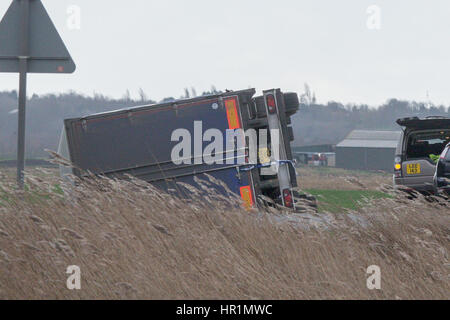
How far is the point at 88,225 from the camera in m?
6.33

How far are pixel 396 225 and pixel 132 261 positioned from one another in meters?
2.69

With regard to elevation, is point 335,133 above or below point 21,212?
above

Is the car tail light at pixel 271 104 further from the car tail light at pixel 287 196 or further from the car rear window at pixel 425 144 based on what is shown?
the car rear window at pixel 425 144

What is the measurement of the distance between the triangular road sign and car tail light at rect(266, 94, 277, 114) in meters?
4.54

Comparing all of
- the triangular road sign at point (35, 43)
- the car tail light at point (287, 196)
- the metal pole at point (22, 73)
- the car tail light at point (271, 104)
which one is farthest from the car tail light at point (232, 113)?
the metal pole at point (22, 73)

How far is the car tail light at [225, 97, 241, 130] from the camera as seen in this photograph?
1234cm

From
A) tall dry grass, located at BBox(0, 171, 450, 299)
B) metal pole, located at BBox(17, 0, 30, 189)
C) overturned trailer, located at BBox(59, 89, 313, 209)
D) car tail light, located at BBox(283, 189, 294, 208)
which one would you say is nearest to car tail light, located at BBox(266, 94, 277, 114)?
overturned trailer, located at BBox(59, 89, 313, 209)

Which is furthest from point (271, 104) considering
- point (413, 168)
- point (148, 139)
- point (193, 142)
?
point (413, 168)

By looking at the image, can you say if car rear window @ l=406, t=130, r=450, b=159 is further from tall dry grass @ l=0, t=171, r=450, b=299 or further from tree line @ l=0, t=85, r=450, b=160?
tree line @ l=0, t=85, r=450, b=160

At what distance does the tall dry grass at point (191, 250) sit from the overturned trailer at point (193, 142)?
4677mm

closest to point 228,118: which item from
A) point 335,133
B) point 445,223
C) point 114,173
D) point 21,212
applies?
point 114,173

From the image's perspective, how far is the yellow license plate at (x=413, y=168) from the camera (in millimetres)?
15823

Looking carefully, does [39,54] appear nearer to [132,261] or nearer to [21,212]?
[21,212]

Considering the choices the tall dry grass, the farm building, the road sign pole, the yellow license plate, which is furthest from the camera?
the farm building
